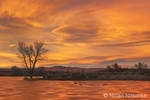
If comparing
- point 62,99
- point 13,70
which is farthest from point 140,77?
point 13,70

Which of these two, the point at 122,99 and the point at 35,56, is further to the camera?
the point at 35,56

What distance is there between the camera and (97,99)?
1395cm

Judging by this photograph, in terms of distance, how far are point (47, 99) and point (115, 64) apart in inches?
2571

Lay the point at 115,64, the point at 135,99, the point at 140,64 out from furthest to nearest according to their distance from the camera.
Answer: the point at 140,64, the point at 115,64, the point at 135,99

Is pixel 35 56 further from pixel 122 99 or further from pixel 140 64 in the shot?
pixel 140 64

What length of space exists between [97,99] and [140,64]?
80283 millimetres

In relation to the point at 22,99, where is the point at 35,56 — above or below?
above

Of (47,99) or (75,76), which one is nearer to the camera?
(47,99)

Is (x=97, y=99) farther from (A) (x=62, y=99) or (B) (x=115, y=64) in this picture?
(B) (x=115, y=64)

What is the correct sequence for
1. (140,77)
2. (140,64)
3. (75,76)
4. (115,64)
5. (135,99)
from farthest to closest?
(140,64) → (115,64) → (75,76) → (140,77) → (135,99)

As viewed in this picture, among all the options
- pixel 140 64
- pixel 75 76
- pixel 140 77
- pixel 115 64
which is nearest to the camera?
pixel 140 77

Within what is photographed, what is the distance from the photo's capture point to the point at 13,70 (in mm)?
89438

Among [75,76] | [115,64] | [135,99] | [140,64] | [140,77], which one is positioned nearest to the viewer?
[135,99]

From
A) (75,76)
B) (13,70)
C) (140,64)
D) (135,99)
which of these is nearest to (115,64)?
(140,64)
